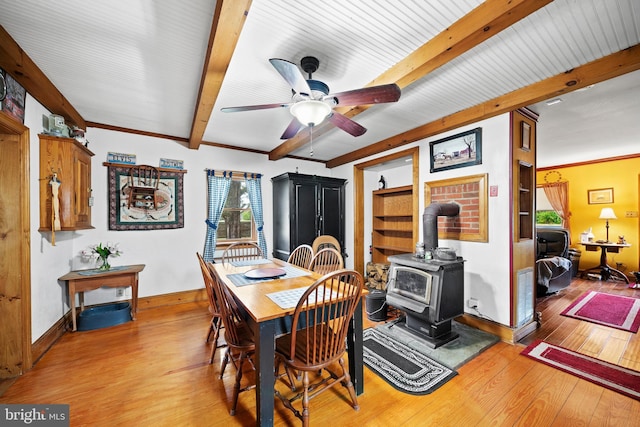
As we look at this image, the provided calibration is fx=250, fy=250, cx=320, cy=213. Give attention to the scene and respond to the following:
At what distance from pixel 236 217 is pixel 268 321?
10.0ft

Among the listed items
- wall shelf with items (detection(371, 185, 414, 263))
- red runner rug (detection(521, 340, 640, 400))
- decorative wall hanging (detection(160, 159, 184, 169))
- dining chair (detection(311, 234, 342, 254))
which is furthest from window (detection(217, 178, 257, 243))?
red runner rug (detection(521, 340, 640, 400))

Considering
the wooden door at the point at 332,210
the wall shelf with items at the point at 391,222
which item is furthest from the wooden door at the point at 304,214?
the wall shelf with items at the point at 391,222

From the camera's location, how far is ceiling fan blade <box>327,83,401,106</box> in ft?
5.13

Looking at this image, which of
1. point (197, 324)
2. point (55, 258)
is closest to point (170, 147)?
point (55, 258)

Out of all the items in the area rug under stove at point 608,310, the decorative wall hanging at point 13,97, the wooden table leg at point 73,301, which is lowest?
the area rug under stove at point 608,310

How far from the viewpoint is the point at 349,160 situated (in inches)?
178

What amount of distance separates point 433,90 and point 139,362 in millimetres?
3612

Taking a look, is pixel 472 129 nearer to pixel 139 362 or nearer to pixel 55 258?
pixel 139 362

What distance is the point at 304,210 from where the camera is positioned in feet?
13.0

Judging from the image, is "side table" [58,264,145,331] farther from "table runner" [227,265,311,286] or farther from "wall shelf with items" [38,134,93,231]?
"table runner" [227,265,311,286]

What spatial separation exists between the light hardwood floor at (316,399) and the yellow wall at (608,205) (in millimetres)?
3932

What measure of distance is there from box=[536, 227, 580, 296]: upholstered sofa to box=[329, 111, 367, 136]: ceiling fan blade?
331cm

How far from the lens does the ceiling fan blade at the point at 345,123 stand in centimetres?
201

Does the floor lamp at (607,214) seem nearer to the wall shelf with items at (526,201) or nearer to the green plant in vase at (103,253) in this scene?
the wall shelf with items at (526,201)
